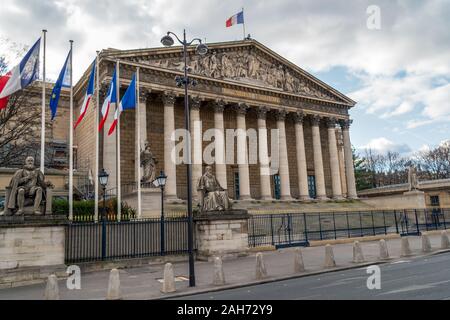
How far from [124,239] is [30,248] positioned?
13.1 ft

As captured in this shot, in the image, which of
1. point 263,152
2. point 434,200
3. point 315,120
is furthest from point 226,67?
point 434,200

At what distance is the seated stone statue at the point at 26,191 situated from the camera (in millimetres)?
13555

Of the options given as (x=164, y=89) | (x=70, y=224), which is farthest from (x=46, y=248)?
(x=164, y=89)

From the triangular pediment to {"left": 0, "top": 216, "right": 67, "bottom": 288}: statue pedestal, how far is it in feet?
64.3

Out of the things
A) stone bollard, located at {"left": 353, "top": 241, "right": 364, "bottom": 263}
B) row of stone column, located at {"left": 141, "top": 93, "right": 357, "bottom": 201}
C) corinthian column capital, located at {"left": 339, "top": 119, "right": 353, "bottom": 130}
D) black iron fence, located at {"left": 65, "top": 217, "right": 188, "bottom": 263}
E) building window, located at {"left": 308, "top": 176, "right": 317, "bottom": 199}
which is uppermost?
corinthian column capital, located at {"left": 339, "top": 119, "right": 353, "bottom": 130}

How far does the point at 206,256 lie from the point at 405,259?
863 cm

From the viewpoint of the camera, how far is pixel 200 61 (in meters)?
35.1

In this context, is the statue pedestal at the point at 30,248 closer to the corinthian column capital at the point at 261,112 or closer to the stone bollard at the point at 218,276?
the stone bollard at the point at 218,276

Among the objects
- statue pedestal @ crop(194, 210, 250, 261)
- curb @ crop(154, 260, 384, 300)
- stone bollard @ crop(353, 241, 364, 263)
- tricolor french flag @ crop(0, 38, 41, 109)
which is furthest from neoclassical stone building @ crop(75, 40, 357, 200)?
curb @ crop(154, 260, 384, 300)

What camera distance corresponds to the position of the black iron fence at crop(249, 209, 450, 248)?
22077 millimetres

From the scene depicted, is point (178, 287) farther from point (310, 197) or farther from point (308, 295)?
point (310, 197)

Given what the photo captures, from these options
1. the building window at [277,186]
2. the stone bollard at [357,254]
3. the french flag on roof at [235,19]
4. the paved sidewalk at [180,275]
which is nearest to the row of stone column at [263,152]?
the building window at [277,186]

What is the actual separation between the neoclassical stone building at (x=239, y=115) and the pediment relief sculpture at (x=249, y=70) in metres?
0.10

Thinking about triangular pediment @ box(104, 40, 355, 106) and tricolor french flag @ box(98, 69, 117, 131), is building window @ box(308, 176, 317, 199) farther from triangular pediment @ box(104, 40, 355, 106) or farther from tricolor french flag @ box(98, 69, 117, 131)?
tricolor french flag @ box(98, 69, 117, 131)
